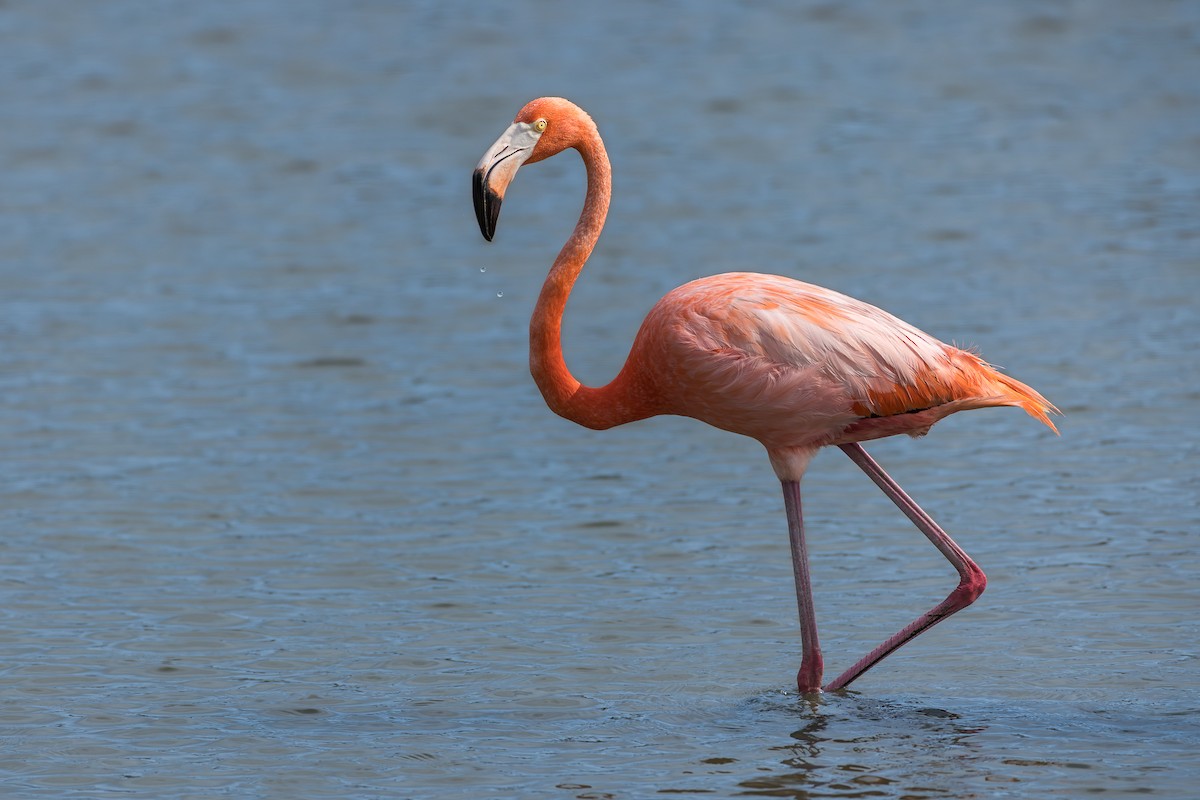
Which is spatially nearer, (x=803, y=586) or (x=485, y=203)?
(x=485, y=203)

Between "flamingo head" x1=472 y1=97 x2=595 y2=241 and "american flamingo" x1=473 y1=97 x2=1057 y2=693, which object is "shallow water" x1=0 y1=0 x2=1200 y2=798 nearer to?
"american flamingo" x1=473 y1=97 x2=1057 y2=693

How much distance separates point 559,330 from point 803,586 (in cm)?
131

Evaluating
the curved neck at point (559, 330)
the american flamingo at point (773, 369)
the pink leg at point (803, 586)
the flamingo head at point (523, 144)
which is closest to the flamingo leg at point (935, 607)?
the american flamingo at point (773, 369)

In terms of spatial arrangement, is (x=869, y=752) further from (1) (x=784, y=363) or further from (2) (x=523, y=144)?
(2) (x=523, y=144)

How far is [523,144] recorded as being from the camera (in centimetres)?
683

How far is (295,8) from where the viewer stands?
23250 millimetres

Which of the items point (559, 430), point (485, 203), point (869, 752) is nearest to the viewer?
point (869, 752)

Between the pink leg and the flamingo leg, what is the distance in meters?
0.12

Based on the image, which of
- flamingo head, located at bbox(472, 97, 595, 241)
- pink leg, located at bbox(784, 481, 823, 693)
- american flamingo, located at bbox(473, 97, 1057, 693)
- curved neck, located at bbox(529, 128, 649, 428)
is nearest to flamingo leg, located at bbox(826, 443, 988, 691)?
american flamingo, located at bbox(473, 97, 1057, 693)

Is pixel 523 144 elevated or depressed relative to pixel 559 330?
elevated

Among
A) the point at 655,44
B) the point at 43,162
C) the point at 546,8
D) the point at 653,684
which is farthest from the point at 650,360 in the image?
the point at 546,8

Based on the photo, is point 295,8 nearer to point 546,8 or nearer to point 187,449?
point 546,8

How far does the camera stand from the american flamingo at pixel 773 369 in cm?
670

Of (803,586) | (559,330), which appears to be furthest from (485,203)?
(803,586)
